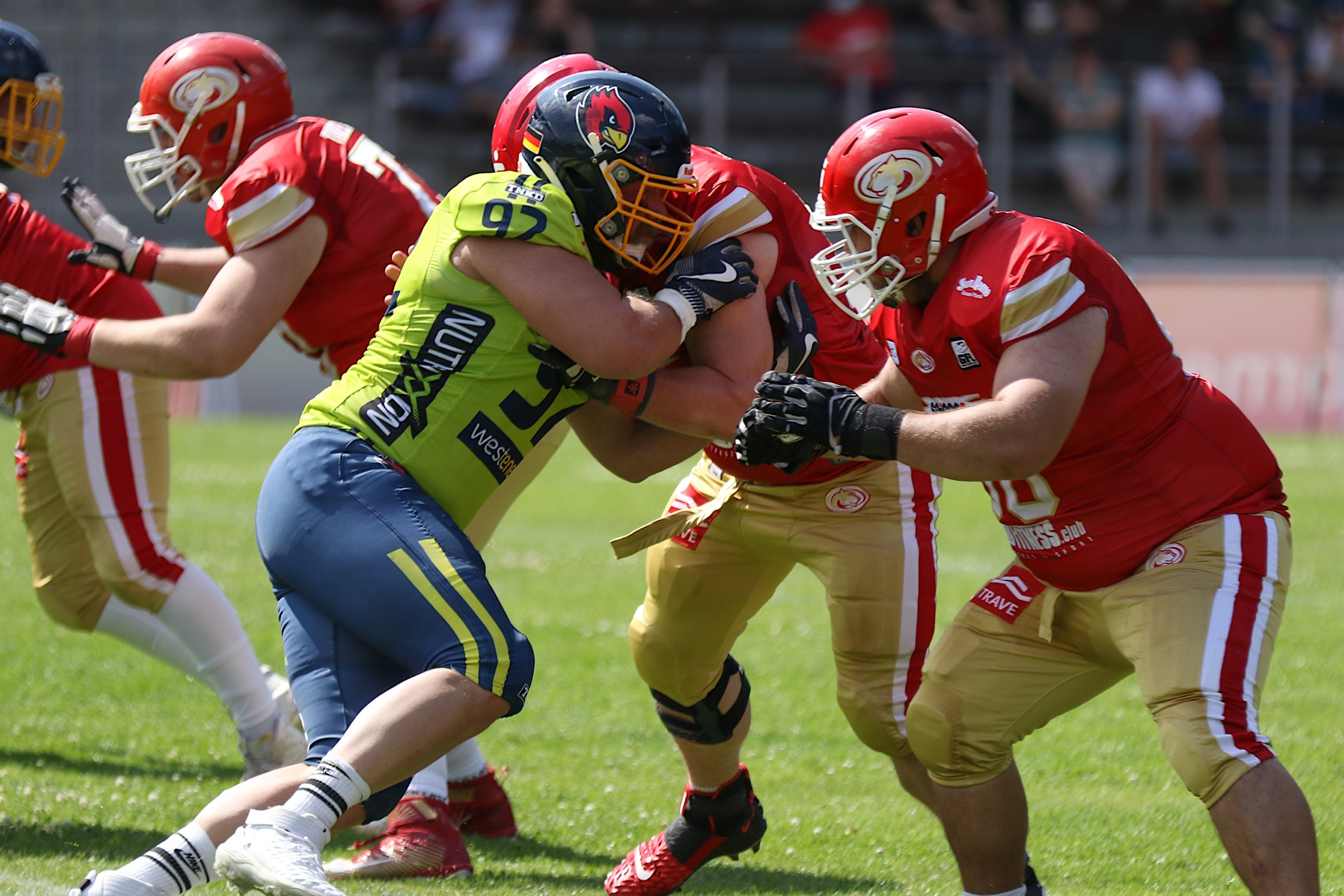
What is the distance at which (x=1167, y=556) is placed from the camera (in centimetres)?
330

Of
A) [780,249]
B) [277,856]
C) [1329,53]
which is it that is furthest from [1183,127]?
[277,856]

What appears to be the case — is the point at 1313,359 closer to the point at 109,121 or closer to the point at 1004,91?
the point at 1004,91

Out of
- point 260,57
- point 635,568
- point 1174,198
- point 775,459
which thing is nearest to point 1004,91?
point 1174,198

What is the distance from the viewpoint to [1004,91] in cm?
1608

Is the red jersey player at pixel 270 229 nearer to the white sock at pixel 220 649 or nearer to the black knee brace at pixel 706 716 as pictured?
Result: the black knee brace at pixel 706 716

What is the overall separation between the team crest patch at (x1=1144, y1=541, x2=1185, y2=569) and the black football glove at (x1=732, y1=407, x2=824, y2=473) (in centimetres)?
75

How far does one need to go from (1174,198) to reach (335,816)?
1534 cm

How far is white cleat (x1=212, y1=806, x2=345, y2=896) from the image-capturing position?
9.20 feet

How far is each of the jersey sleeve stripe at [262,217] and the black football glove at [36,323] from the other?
0.46 m

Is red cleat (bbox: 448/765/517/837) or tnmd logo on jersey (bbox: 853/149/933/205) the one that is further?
red cleat (bbox: 448/765/517/837)

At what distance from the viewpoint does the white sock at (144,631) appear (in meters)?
5.05

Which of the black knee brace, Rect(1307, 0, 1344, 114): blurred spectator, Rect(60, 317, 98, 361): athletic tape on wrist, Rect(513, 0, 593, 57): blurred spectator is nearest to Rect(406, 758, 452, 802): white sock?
the black knee brace

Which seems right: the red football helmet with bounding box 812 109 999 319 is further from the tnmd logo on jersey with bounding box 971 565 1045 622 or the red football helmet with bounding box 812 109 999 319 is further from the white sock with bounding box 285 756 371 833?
the white sock with bounding box 285 756 371 833

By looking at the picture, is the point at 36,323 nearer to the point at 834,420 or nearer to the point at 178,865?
the point at 178,865
